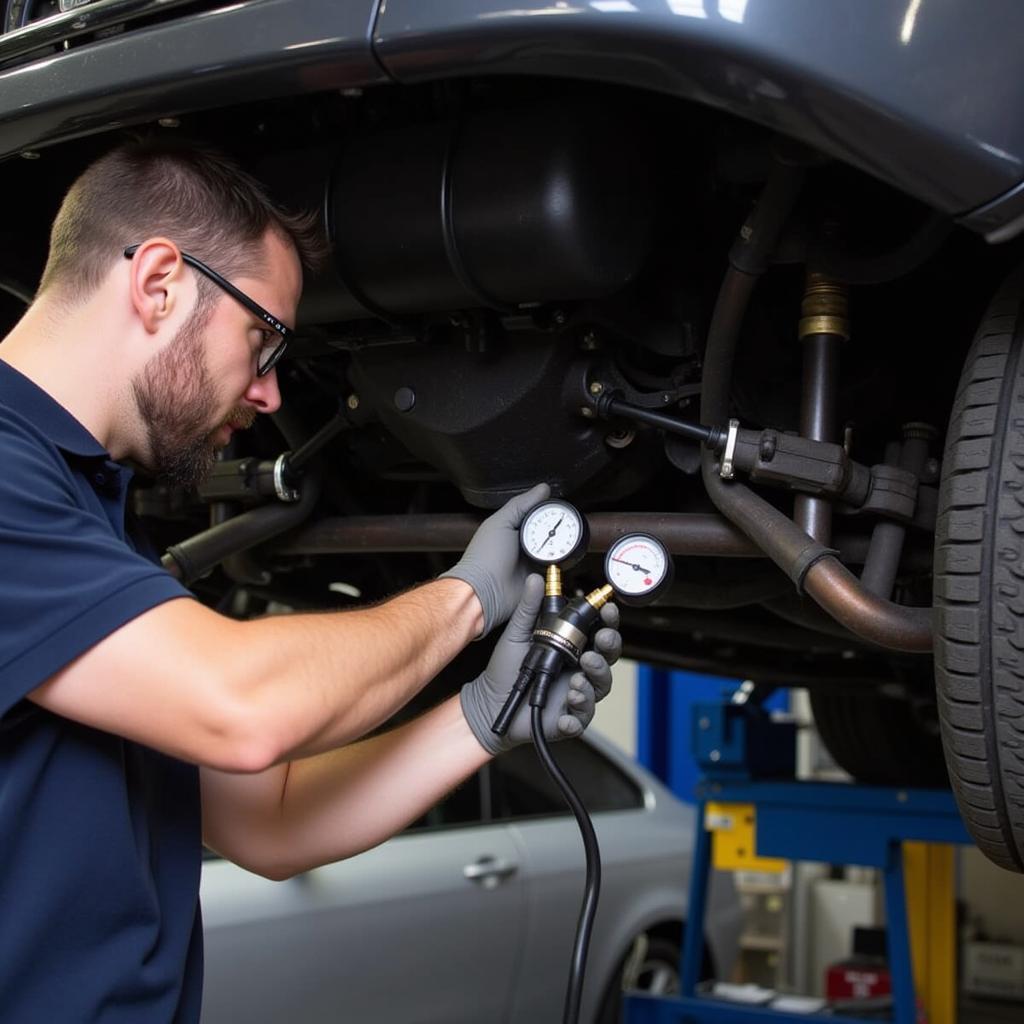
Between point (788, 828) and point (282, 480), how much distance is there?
2.25 m

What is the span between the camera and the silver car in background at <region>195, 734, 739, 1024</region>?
269cm

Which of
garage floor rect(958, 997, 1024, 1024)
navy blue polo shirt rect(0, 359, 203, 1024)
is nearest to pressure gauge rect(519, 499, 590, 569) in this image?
navy blue polo shirt rect(0, 359, 203, 1024)

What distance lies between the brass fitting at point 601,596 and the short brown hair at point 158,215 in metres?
0.53

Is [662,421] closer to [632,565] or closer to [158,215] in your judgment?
[632,565]

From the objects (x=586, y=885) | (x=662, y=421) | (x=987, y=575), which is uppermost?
(x=662, y=421)

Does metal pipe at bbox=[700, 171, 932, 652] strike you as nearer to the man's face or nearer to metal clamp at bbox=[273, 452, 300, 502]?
the man's face

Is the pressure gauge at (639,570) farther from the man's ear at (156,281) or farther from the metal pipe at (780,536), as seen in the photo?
the man's ear at (156,281)

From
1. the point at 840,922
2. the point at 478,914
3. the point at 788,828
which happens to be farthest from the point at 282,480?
the point at 840,922

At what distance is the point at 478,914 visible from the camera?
10.6 feet

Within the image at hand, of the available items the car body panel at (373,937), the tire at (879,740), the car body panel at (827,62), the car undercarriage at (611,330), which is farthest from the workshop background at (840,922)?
the car body panel at (827,62)

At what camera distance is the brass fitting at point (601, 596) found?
1448 millimetres

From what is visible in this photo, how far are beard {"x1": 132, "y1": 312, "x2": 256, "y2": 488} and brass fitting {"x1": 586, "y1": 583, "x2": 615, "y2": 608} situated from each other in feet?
1.52

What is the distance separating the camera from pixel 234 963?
2.62m

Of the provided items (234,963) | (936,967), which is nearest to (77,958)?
(234,963)
